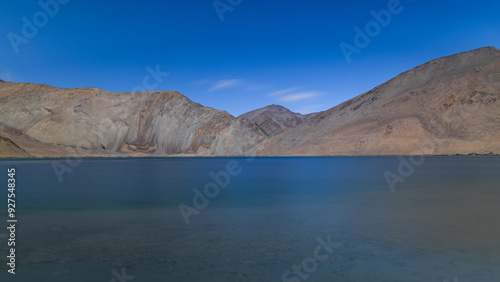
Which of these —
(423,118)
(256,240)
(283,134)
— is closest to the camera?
(256,240)

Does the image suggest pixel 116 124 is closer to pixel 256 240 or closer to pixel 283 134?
pixel 283 134

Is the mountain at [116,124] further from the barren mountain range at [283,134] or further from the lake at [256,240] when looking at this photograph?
the lake at [256,240]

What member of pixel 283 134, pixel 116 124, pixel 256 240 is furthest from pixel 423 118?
pixel 256 240

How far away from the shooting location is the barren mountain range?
123 metres

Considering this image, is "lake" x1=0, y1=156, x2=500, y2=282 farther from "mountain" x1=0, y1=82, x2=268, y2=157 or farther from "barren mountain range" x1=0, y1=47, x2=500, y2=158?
"mountain" x1=0, y1=82, x2=268, y2=157

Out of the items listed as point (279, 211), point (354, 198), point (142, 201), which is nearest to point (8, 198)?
point (142, 201)

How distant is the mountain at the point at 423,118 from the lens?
119812 mm

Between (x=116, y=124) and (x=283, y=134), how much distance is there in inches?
2890

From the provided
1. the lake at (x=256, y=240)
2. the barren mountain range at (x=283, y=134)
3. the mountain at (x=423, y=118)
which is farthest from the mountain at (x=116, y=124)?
the lake at (x=256, y=240)

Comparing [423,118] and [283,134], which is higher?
[283,134]

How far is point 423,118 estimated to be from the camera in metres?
131

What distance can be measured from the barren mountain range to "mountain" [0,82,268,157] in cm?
36

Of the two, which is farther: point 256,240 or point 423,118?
point 423,118

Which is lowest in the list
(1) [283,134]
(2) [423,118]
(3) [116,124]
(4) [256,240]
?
(4) [256,240]
